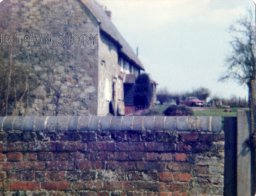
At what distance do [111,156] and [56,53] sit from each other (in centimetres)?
1628

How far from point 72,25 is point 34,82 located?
3.52 metres

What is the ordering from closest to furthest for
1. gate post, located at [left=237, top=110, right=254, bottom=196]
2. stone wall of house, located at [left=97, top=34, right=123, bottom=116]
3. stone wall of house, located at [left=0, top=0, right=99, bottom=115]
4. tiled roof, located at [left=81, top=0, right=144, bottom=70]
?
1. gate post, located at [left=237, top=110, right=254, bottom=196]
2. stone wall of house, located at [left=0, top=0, right=99, bottom=115]
3. tiled roof, located at [left=81, top=0, right=144, bottom=70]
4. stone wall of house, located at [left=97, top=34, right=123, bottom=116]

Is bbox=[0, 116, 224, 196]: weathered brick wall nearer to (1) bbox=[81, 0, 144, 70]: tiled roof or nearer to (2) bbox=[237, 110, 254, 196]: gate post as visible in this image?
(2) bbox=[237, 110, 254, 196]: gate post

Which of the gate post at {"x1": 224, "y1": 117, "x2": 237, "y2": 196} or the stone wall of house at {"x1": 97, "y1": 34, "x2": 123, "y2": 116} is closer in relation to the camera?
the gate post at {"x1": 224, "y1": 117, "x2": 237, "y2": 196}

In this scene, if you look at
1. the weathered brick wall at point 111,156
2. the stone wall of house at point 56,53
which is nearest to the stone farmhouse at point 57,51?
the stone wall of house at point 56,53

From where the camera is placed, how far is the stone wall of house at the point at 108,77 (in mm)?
20375

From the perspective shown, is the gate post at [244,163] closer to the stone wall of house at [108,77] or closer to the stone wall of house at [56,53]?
the stone wall of house at [56,53]

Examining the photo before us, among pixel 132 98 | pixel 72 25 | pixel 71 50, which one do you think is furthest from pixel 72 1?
pixel 132 98

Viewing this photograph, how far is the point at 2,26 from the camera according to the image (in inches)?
800

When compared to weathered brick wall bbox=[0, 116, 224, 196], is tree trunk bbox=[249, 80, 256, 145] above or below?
above

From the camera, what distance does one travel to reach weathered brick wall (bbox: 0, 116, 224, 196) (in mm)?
3984

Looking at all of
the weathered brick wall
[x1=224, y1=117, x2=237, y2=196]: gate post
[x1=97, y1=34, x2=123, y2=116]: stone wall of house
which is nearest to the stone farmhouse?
[x1=97, y1=34, x2=123, y2=116]: stone wall of house

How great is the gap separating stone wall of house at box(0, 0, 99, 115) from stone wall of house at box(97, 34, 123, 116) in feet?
2.68

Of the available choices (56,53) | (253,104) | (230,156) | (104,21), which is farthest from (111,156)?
(104,21)
